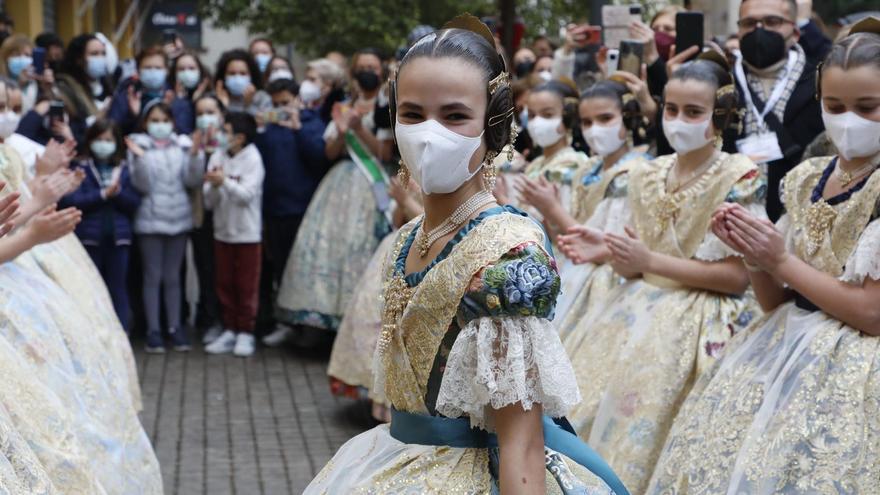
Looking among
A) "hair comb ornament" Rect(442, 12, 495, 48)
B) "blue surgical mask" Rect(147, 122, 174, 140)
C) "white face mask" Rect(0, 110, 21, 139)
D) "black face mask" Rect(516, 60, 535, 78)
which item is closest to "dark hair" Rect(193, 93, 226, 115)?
"blue surgical mask" Rect(147, 122, 174, 140)

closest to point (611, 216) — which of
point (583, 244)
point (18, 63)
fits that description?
point (583, 244)

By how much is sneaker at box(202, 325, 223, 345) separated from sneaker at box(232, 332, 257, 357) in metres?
0.27

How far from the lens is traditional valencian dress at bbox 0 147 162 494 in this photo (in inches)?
166

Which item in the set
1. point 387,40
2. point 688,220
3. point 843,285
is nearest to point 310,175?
point 688,220

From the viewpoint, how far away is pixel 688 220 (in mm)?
4977

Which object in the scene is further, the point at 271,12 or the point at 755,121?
the point at 271,12

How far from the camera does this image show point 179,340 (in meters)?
9.79

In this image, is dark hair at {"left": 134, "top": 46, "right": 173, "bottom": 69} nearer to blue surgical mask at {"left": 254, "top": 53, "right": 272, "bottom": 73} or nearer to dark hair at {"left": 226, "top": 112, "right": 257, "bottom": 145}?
dark hair at {"left": 226, "top": 112, "right": 257, "bottom": 145}

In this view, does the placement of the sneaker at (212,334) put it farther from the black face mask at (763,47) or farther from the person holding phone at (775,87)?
the black face mask at (763,47)

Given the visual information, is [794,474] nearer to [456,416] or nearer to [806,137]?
[456,416]

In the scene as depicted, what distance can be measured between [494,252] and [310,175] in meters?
7.53

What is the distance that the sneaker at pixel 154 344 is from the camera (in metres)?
9.62

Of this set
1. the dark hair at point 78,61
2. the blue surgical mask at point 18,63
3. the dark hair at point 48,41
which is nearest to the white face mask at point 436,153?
the blue surgical mask at point 18,63

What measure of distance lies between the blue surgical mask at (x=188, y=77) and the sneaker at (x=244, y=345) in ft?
7.93
